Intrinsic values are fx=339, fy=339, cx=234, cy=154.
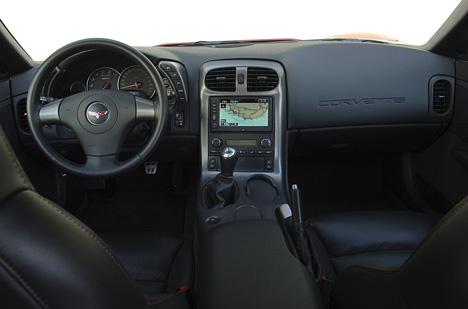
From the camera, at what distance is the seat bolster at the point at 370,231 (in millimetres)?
1374

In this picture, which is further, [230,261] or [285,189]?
[285,189]

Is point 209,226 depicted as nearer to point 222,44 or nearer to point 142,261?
point 142,261

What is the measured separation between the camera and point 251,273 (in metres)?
0.88

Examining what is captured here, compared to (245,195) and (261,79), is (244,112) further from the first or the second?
(245,195)

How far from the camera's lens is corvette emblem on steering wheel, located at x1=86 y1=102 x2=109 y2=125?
55.9 inches

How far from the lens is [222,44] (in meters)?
2.00

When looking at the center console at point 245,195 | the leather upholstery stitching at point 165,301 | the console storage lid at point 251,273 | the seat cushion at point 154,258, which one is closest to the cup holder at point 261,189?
the center console at point 245,195

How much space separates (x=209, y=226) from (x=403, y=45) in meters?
1.55

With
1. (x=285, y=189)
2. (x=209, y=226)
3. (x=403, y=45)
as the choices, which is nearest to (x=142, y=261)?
(x=209, y=226)

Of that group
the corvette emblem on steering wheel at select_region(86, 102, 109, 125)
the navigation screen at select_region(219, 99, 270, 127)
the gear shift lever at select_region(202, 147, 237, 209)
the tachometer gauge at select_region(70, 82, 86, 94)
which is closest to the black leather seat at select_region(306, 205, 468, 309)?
the gear shift lever at select_region(202, 147, 237, 209)

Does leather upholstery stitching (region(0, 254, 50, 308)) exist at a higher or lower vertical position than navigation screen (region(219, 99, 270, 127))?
higher

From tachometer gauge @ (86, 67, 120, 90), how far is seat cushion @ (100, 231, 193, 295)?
782 mm

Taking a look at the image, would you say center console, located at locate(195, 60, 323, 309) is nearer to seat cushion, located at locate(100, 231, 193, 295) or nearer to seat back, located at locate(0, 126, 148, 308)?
seat cushion, located at locate(100, 231, 193, 295)

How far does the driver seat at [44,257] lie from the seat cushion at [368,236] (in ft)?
3.18
